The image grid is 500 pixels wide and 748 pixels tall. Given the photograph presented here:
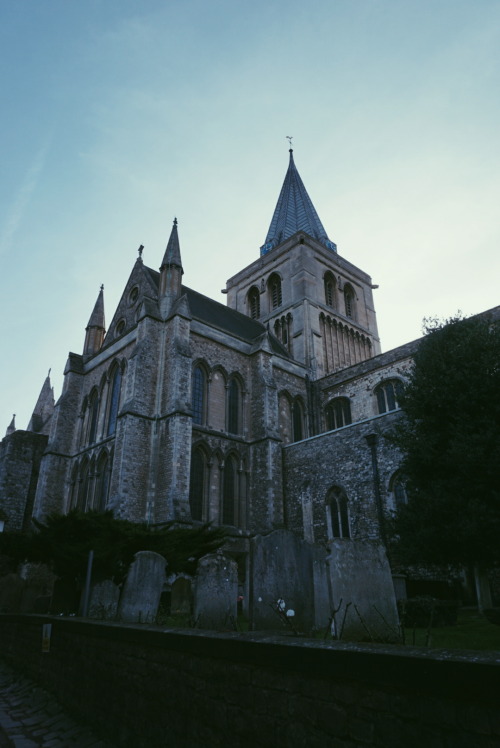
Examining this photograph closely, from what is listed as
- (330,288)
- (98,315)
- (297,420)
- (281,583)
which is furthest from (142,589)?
(330,288)

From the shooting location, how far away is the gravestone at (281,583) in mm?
6113

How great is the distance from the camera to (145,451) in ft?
65.8

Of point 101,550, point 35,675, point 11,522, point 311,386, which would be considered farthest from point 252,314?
point 35,675

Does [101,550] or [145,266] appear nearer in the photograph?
[101,550]

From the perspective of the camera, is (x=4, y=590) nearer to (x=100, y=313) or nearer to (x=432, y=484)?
(x=432, y=484)

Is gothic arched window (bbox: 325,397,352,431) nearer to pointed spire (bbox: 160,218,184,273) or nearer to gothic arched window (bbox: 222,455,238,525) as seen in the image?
gothic arched window (bbox: 222,455,238,525)

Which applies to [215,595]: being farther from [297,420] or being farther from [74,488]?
[297,420]

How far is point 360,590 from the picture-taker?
647cm

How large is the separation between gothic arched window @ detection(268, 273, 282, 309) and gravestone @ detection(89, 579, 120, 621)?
90.4ft

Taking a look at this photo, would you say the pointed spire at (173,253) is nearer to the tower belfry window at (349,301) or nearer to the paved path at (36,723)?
the tower belfry window at (349,301)

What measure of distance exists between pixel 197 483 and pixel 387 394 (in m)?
11.4

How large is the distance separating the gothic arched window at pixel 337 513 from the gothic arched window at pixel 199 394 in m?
6.80

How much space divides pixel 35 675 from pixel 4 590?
6.10 meters

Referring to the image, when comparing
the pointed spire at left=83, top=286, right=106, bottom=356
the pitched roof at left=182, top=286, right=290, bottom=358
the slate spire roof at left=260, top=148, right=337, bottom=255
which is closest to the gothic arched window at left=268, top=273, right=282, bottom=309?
the pitched roof at left=182, top=286, right=290, bottom=358
